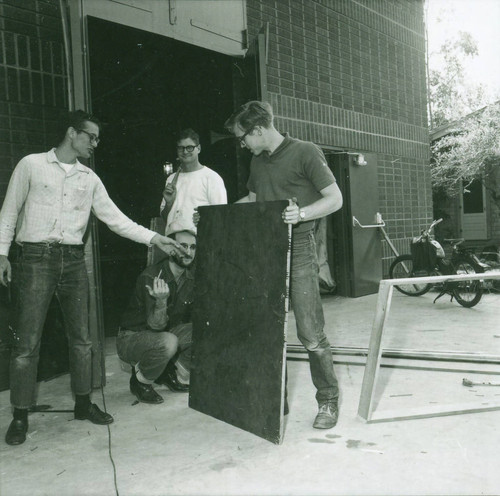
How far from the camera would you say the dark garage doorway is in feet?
23.3

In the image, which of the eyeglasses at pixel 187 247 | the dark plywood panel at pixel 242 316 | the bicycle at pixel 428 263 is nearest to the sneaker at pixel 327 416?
the dark plywood panel at pixel 242 316

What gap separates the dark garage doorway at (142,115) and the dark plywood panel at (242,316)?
3.08 meters

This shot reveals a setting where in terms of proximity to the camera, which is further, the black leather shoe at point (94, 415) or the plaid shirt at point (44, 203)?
the black leather shoe at point (94, 415)

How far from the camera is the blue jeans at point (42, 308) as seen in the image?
3641 millimetres

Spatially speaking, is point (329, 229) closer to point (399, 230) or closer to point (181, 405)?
point (399, 230)

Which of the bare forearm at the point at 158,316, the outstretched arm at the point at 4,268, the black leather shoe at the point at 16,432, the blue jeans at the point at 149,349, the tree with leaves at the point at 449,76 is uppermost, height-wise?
the tree with leaves at the point at 449,76

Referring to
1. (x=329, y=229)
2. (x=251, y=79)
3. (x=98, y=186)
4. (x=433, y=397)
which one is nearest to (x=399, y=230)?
(x=329, y=229)

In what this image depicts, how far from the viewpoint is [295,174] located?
357cm

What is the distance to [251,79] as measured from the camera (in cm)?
595

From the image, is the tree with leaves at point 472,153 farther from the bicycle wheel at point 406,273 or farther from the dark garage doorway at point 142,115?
the dark garage doorway at point 142,115

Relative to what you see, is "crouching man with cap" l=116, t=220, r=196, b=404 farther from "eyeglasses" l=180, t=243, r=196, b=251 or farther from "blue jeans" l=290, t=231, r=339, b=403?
"blue jeans" l=290, t=231, r=339, b=403

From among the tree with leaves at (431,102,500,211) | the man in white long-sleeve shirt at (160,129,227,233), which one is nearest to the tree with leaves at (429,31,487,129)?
the tree with leaves at (431,102,500,211)

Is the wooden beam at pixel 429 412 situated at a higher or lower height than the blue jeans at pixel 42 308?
lower

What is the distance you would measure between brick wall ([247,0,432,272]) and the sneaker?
478cm
